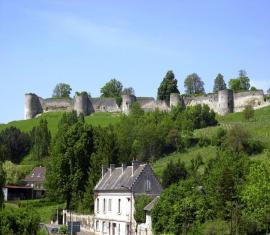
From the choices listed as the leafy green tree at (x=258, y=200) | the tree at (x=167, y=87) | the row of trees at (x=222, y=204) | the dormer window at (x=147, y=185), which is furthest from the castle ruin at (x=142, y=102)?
the leafy green tree at (x=258, y=200)

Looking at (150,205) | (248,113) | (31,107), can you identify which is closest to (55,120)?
(31,107)

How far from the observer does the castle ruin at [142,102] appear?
133875 mm

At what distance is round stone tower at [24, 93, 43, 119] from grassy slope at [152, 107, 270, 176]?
53.7 m

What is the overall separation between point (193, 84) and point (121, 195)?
396ft

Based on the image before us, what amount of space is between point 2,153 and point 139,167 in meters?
54.2

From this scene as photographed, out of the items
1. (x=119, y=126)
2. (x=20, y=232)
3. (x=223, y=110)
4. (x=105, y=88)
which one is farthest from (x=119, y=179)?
(x=105, y=88)

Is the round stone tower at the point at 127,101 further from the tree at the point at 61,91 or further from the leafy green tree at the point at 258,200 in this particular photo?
the leafy green tree at the point at 258,200

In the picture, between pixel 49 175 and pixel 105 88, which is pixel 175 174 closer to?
pixel 49 175

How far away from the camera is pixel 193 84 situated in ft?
574

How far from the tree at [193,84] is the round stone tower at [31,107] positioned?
1664 inches

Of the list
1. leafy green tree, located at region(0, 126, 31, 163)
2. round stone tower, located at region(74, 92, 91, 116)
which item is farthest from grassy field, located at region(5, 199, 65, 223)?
round stone tower, located at region(74, 92, 91, 116)

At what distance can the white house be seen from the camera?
54.9 meters

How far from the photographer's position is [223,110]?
136 meters

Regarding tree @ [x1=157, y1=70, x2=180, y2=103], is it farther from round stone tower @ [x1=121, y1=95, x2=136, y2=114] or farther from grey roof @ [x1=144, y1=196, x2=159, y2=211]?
grey roof @ [x1=144, y1=196, x2=159, y2=211]
